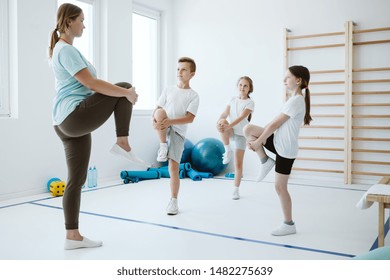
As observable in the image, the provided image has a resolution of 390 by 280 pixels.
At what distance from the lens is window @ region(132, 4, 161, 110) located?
20.2 feet

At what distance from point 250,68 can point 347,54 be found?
1.39 meters

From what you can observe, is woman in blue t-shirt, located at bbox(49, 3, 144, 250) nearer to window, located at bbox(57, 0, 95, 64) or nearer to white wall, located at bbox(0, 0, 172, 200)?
white wall, located at bbox(0, 0, 172, 200)

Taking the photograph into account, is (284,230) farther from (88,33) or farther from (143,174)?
(88,33)

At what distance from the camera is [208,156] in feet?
18.4

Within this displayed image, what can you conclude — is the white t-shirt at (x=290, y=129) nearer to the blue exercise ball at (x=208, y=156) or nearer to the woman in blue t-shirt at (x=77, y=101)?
the woman in blue t-shirt at (x=77, y=101)

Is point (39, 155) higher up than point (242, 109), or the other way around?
point (242, 109)

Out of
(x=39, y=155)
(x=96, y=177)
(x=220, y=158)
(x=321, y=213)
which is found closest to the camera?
(x=321, y=213)

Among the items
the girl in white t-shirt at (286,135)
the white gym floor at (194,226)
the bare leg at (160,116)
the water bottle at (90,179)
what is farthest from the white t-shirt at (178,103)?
the water bottle at (90,179)

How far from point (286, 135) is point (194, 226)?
0.96 metres

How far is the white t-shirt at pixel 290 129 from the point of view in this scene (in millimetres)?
2742

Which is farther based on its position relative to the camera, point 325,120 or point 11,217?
point 325,120
